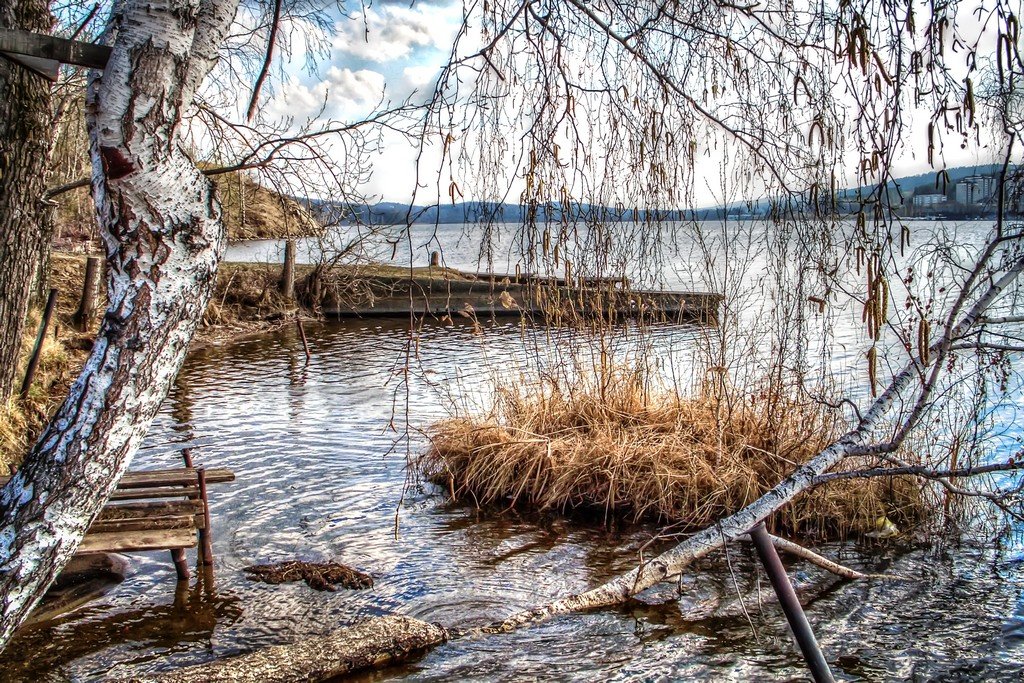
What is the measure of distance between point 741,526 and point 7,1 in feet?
20.9

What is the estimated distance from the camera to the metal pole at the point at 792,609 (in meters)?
2.73

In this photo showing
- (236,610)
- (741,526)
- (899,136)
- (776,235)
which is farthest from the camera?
(236,610)

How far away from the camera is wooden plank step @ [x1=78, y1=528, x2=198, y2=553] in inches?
222

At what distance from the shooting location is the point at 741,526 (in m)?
3.31

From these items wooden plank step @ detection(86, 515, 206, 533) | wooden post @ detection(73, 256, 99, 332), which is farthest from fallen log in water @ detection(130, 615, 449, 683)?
wooden post @ detection(73, 256, 99, 332)

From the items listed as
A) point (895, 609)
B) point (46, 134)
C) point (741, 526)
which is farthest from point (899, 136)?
point (46, 134)

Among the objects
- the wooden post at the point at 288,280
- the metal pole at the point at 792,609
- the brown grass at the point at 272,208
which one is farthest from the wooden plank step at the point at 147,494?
the wooden post at the point at 288,280

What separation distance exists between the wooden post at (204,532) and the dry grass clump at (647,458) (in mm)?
2706

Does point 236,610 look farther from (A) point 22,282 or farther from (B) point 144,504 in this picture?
(A) point 22,282

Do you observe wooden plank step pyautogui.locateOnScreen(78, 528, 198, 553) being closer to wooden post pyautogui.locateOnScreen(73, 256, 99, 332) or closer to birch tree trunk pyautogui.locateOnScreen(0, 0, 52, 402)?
birch tree trunk pyautogui.locateOnScreen(0, 0, 52, 402)

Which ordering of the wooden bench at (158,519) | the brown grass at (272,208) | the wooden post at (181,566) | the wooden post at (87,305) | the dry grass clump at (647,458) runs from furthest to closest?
the wooden post at (87,305) < the dry grass clump at (647,458) < the brown grass at (272,208) < the wooden post at (181,566) < the wooden bench at (158,519)

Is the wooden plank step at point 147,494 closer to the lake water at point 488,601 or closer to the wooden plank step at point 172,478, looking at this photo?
the wooden plank step at point 172,478

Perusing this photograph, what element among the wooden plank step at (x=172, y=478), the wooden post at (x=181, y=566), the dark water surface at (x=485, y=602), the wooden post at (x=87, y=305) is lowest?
the dark water surface at (x=485, y=602)

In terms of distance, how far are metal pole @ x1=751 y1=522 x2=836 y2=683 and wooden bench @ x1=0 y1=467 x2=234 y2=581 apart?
437cm
